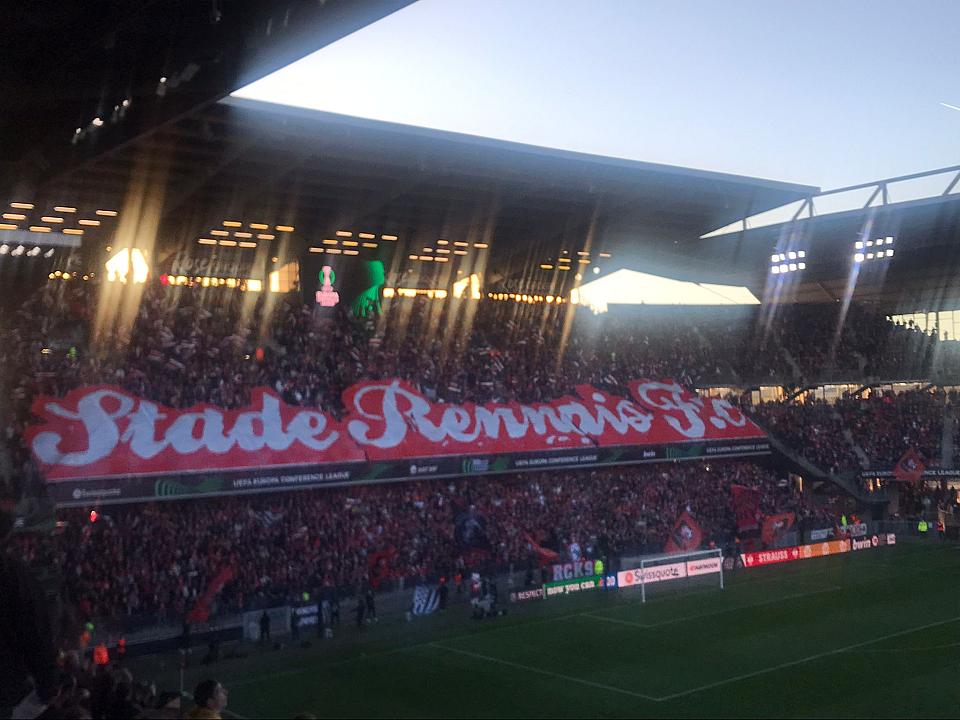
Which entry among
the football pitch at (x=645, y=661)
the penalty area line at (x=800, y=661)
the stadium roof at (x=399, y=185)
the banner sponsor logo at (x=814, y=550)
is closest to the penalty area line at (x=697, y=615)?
the football pitch at (x=645, y=661)

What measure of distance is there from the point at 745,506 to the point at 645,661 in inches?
686

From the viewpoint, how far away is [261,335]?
112 ft

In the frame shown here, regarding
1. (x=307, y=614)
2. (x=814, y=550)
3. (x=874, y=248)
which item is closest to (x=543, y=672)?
(x=307, y=614)

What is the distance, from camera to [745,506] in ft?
119

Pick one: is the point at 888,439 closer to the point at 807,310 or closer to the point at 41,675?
the point at 807,310

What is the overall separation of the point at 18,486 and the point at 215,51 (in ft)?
47.2

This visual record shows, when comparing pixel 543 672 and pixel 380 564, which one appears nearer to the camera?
pixel 543 672

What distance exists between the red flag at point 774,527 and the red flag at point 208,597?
20776mm

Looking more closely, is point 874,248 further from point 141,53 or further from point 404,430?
point 141,53

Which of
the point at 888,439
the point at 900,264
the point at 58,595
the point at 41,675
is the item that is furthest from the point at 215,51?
the point at 900,264

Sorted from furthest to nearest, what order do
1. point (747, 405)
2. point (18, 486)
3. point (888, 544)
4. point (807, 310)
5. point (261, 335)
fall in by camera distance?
point (807, 310) < point (747, 405) < point (888, 544) < point (261, 335) < point (18, 486)

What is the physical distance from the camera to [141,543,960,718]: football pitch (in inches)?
679

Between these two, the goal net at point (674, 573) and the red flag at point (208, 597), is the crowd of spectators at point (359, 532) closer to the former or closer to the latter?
the red flag at point (208, 597)

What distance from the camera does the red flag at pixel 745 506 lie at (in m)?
35.5
